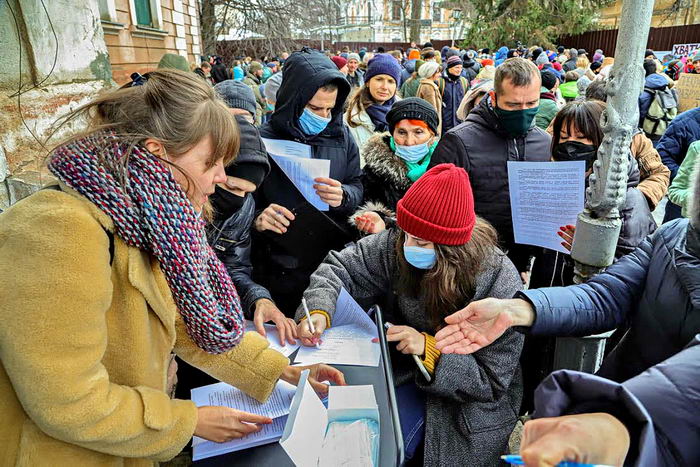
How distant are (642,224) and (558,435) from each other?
A: 1.56 metres

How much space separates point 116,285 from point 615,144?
1498mm

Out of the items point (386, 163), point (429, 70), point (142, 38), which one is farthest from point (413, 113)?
point (142, 38)

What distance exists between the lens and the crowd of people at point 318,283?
2.85 feet

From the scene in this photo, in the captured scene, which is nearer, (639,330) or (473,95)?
(639,330)

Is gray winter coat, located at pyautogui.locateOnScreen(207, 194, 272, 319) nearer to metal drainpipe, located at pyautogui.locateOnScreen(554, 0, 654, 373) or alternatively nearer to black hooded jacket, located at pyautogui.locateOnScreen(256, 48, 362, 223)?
black hooded jacket, located at pyautogui.locateOnScreen(256, 48, 362, 223)

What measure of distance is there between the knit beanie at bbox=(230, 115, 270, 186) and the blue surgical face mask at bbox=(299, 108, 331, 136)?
0.52 m

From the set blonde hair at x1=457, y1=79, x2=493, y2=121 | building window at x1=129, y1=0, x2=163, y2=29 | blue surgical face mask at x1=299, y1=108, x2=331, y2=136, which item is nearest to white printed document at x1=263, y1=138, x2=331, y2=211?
blue surgical face mask at x1=299, y1=108, x2=331, y2=136

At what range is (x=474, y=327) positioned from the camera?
153cm

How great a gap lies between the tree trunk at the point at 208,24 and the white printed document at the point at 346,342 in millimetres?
22058

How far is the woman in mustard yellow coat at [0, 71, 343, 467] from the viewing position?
85cm

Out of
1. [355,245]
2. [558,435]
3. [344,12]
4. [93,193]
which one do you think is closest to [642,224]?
[355,245]

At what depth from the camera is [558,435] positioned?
771mm

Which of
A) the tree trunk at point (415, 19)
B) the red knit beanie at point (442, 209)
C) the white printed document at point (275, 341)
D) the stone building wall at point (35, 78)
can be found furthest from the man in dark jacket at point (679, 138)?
the tree trunk at point (415, 19)

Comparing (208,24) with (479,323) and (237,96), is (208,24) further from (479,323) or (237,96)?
(479,323)
